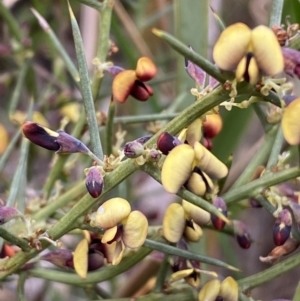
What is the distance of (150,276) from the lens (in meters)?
0.85

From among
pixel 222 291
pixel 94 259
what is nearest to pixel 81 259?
pixel 94 259

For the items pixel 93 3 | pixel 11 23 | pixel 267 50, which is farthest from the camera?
pixel 11 23

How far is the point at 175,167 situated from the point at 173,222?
9 centimetres

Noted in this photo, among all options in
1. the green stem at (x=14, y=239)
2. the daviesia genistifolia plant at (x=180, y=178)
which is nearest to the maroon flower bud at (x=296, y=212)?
the daviesia genistifolia plant at (x=180, y=178)

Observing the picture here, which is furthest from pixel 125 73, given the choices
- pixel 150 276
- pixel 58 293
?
pixel 58 293

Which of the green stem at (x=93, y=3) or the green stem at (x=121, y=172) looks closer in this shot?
the green stem at (x=121, y=172)

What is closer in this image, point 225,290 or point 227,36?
point 227,36

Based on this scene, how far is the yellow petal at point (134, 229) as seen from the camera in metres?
0.40

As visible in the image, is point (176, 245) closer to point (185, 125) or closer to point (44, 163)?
point (185, 125)

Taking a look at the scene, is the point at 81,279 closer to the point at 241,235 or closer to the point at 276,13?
the point at 241,235

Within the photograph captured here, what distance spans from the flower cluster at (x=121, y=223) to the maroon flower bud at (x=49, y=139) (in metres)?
0.05

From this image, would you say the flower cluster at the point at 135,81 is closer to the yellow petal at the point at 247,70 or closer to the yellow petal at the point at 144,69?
the yellow petal at the point at 144,69

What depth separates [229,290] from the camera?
1.45 feet

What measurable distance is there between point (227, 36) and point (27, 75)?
0.66m
